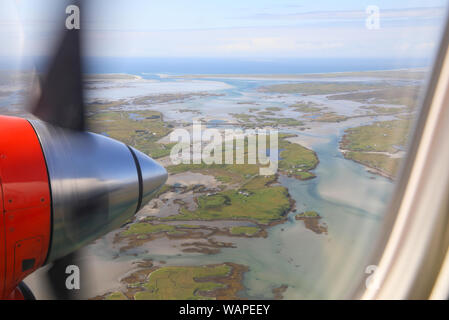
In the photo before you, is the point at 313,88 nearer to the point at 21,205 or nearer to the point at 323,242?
the point at 323,242

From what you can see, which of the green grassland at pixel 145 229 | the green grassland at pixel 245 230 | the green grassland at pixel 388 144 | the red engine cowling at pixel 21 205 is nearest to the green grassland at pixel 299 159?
the green grassland at pixel 245 230

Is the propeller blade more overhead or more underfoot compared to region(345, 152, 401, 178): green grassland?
more overhead

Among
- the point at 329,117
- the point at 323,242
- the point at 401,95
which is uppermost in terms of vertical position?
the point at 401,95

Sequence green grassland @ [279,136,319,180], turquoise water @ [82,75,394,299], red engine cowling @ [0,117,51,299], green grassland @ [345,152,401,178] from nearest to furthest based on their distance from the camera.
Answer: red engine cowling @ [0,117,51,299] < green grassland @ [345,152,401,178] < turquoise water @ [82,75,394,299] < green grassland @ [279,136,319,180]

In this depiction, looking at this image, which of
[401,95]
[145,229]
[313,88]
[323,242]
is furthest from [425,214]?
[145,229]

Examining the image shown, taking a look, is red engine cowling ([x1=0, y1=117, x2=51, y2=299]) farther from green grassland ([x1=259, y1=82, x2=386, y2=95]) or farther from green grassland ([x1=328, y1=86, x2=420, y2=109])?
green grassland ([x1=259, y1=82, x2=386, y2=95])

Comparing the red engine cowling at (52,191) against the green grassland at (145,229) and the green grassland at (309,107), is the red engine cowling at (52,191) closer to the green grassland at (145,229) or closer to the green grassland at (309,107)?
the green grassland at (309,107)

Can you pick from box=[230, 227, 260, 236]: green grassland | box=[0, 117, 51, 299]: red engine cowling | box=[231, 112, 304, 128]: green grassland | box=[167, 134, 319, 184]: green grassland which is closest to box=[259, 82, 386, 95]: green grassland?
box=[231, 112, 304, 128]: green grassland

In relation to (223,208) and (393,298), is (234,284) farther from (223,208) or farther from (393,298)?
(393,298)
